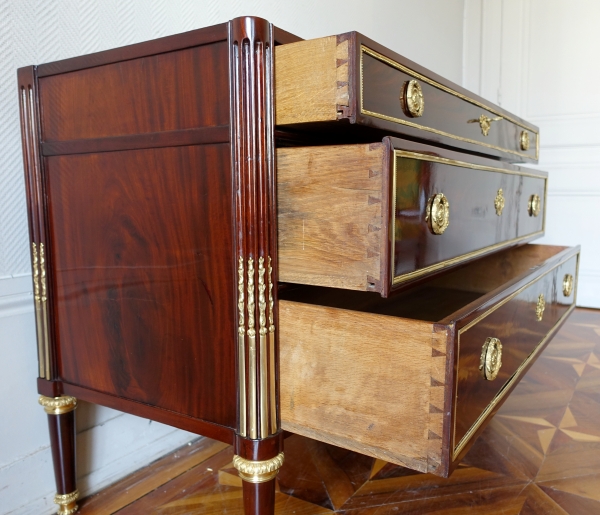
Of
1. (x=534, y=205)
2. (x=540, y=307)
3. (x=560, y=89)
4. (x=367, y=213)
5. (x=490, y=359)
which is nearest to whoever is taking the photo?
(x=367, y=213)

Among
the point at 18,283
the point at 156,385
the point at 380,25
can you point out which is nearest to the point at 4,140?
the point at 18,283

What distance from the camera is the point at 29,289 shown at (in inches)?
31.8

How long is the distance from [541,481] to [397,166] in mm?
648

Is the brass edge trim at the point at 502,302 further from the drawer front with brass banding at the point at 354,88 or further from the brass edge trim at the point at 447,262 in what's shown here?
the drawer front with brass banding at the point at 354,88

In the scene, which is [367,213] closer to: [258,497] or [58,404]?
[258,497]

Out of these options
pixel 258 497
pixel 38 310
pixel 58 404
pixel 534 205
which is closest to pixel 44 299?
pixel 38 310

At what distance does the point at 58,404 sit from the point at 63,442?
6 cm

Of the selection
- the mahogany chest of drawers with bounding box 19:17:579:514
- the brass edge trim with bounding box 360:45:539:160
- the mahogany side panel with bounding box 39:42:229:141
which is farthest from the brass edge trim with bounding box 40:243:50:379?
the brass edge trim with bounding box 360:45:539:160

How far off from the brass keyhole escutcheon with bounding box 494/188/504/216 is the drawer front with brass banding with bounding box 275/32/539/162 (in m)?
0.15

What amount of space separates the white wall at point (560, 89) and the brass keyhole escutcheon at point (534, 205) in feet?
4.12

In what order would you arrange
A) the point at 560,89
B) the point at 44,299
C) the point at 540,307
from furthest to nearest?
the point at 560,89 → the point at 540,307 → the point at 44,299

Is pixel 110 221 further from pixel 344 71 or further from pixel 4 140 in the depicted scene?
pixel 344 71

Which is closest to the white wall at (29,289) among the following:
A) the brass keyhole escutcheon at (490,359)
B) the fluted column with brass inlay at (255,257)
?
the fluted column with brass inlay at (255,257)

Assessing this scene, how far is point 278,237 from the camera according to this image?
1.90 ft
